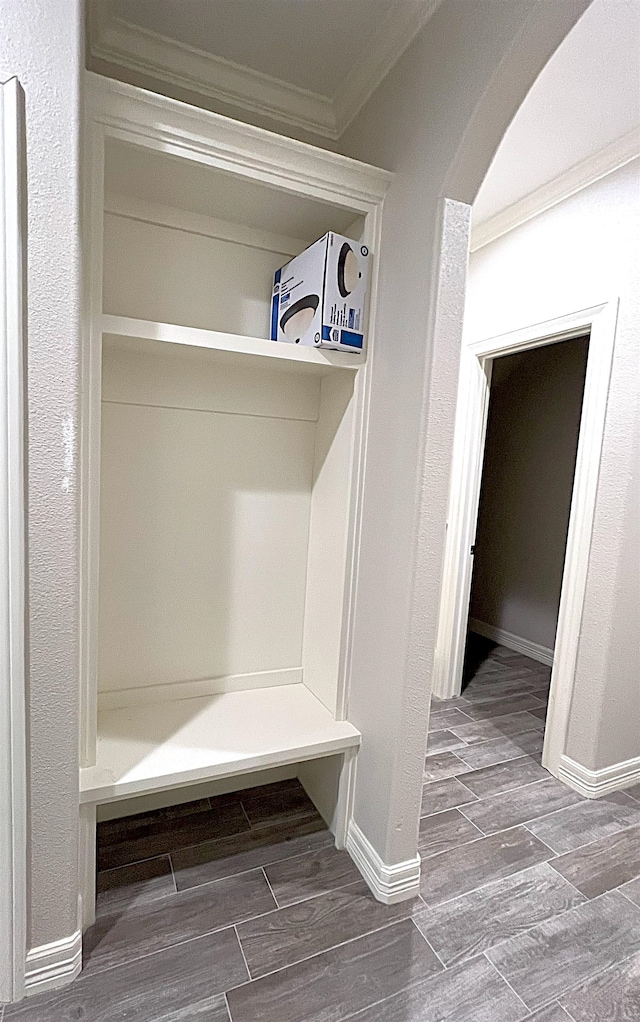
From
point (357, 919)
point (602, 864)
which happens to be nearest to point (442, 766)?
point (602, 864)

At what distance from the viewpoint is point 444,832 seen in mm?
1900

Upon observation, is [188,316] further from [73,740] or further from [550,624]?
[550,624]

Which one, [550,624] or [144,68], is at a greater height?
[144,68]

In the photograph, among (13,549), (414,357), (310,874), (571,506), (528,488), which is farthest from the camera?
(528,488)

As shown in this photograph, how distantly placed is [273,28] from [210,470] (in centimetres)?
133

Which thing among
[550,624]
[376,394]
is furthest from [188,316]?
[550,624]

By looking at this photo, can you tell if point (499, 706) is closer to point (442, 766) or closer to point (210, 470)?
point (442, 766)

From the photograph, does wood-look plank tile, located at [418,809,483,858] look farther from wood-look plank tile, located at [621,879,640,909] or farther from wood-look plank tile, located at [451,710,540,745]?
wood-look plank tile, located at [451,710,540,745]

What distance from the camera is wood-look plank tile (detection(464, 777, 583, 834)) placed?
1.97 m

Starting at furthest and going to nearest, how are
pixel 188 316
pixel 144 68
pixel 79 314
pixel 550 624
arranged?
1. pixel 550 624
2. pixel 188 316
3. pixel 144 68
4. pixel 79 314

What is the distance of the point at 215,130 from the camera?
53.6 inches

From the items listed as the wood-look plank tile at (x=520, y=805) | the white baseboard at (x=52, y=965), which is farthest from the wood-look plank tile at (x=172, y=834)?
the wood-look plank tile at (x=520, y=805)

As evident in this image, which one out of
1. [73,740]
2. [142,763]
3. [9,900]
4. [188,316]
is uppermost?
[188,316]

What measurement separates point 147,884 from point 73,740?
73 centimetres
